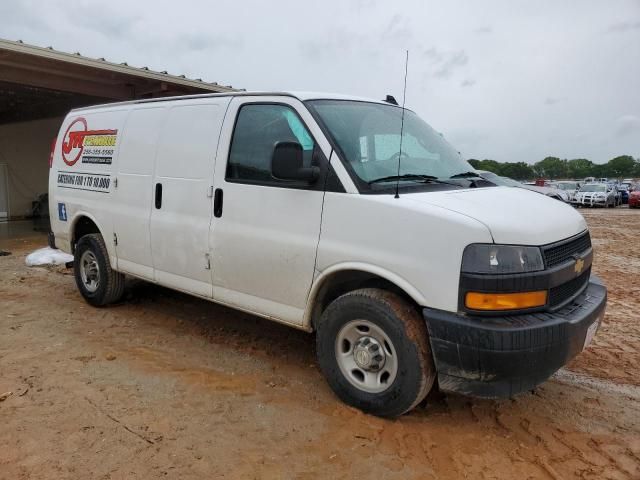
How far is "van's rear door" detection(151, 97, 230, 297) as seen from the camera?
4234 millimetres

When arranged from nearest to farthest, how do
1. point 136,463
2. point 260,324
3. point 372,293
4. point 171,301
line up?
point 136,463
point 372,293
point 260,324
point 171,301

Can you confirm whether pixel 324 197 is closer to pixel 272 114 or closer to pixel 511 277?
pixel 272 114

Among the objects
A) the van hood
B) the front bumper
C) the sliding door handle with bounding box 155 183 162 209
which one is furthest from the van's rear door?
the front bumper

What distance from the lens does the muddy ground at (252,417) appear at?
9.42 feet

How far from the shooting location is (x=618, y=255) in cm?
1051

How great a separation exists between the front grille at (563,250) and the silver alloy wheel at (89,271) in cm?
464

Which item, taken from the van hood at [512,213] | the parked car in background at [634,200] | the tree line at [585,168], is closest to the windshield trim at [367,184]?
the van hood at [512,213]

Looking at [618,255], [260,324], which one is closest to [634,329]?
[260,324]

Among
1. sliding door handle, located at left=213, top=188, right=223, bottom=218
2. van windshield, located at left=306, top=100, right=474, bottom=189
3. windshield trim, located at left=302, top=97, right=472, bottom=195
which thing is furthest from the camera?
sliding door handle, located at left=213, top=188, right=223, bottom=218

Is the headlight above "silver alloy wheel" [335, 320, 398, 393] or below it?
above

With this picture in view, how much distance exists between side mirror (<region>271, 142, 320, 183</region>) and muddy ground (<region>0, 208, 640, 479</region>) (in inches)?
62.4

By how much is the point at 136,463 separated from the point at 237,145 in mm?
2369

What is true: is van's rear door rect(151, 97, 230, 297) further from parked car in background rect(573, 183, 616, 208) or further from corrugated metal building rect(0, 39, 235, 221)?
parked car in background rect(573, 183, 616, 208)

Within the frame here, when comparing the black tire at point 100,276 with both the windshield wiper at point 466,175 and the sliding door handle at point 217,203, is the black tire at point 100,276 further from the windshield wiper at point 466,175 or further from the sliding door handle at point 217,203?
the windshield wiper at point 466,175
